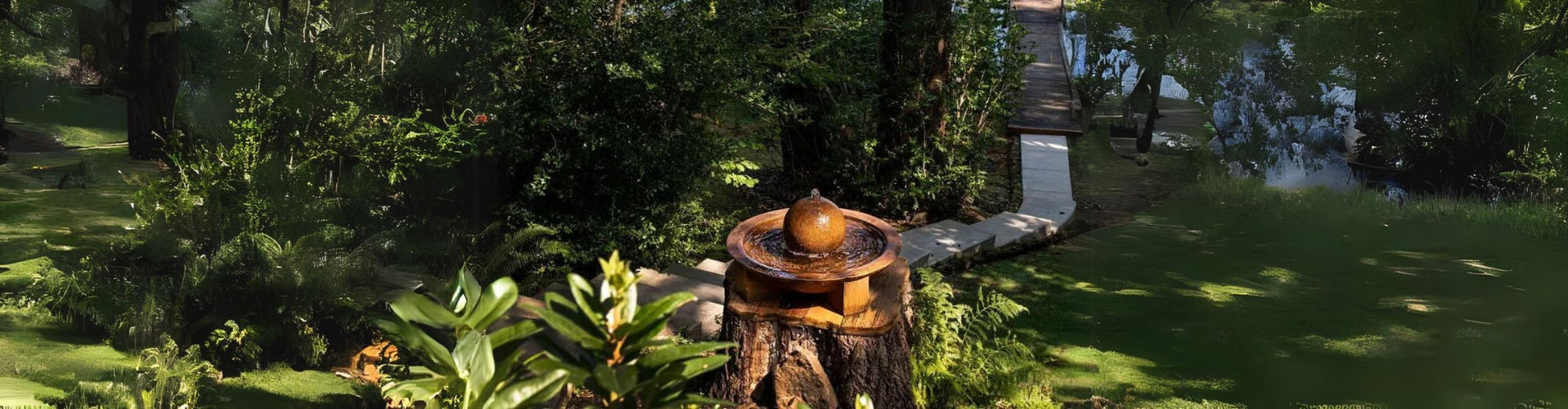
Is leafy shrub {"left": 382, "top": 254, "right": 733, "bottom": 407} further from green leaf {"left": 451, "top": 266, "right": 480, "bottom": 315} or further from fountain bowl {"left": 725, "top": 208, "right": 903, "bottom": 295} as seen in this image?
fountain bowl {"left": 725, "top": 208, "right": 903, "bottom": 295}

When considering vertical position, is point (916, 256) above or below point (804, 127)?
below

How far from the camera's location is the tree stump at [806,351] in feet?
15.2

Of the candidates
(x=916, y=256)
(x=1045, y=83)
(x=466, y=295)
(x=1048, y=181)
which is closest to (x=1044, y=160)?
(x=1048, y=181)

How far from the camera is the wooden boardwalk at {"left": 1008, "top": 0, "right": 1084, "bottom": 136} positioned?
1193 centimetres

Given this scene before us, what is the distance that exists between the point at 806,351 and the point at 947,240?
3.86 m

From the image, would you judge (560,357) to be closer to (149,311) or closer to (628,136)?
(149,311)

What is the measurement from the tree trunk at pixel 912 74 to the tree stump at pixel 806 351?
4006 millimetres

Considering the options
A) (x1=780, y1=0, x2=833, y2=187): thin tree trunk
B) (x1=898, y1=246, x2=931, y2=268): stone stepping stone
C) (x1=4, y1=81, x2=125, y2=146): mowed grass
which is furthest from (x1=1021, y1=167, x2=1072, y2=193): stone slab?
(x1=4, y1=81, x2=125, y2=146): mowed grass

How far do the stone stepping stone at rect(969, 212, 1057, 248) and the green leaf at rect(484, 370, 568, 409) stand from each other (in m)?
7.02

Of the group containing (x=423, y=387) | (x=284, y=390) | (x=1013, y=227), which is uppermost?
(x=423, y=387)

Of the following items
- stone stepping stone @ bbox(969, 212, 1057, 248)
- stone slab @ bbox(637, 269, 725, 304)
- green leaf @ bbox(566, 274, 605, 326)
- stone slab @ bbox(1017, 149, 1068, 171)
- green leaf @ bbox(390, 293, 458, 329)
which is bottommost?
stone slab @ bbox(637, 269, 725, 304)

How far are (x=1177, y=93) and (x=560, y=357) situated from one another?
38.0 feet

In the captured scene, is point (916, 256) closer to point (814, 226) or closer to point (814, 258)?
point (814, 258)

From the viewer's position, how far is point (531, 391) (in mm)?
1689
